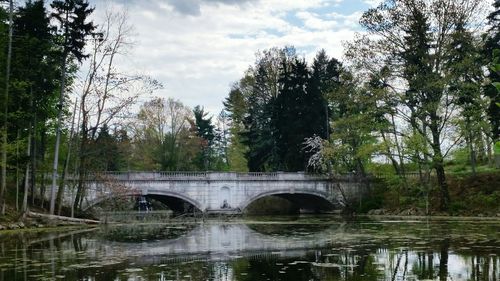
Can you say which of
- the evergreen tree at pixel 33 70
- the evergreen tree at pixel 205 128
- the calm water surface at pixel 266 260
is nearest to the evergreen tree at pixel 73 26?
the evergreen tree at pixel 33 70

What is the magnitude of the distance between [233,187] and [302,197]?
8.43 meters

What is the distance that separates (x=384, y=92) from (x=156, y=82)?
48.1 feet

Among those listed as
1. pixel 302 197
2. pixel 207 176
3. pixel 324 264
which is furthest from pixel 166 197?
pixel 324 264

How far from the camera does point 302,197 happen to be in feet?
162

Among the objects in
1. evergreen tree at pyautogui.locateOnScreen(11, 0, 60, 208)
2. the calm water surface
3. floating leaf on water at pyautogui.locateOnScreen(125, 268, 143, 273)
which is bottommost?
floating leaf on water at pyautogui.locateOnScreen(125, 268, 143, 273)

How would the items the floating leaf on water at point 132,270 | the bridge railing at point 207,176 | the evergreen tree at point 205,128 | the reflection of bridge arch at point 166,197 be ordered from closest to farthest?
the floating leaf on water at point 132,270
the reflection of bridge arch at point 166,197
the bridge railing at point 207,176
the evergreen tree at point 205,128

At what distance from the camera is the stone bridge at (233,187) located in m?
40.0

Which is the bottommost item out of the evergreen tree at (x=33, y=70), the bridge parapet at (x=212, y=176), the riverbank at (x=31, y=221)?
the riverbank at (x=31, y=221)

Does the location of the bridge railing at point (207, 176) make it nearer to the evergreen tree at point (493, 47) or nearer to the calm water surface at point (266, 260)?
the evergreen tree at point (493, 47)

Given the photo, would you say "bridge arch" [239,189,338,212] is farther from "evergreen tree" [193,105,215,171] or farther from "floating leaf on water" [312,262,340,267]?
"floating leaf on water" [312,262,340,267]

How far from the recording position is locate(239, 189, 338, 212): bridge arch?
4409 cm

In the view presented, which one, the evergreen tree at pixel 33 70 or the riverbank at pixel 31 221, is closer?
the riverbank at pixel 31 221

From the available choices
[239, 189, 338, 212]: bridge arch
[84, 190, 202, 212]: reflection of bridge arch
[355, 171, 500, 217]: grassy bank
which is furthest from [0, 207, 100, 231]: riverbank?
[355, 171, 500, 217]: grassy bank

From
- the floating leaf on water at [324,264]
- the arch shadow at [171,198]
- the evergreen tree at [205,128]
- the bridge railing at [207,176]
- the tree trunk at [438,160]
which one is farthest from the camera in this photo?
the evergreen tree at [205,128]
